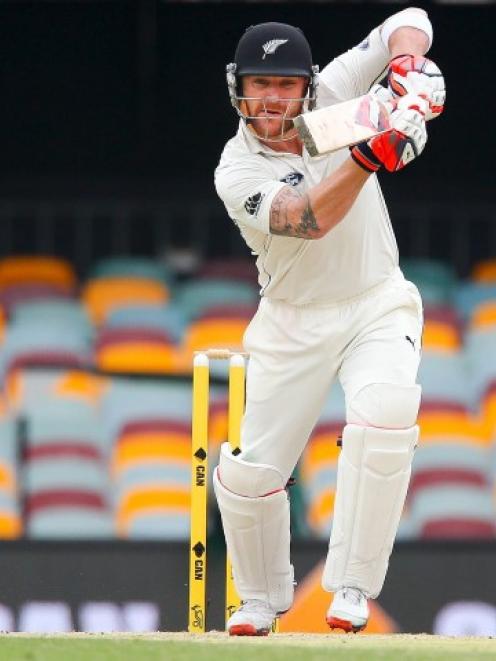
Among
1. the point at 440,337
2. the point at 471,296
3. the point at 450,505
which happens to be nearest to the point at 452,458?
the point at 450,505

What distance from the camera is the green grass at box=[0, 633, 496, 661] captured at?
409cm

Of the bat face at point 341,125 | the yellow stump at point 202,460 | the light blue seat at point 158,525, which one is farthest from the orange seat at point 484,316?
the bat face at point 341,125

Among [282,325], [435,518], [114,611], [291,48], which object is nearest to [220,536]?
[114,611]

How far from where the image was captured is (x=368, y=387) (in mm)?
4848

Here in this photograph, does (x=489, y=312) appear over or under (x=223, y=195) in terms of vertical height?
under

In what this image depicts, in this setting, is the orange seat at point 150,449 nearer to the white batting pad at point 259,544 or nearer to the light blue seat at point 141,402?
the light blue seat at point 141,402

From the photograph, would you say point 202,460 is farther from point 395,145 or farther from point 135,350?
point 135,350

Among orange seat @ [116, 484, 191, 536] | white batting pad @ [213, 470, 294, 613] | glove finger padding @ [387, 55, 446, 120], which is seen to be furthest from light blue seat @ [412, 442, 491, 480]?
glove finger padding @ [387, 55, 446, 120]

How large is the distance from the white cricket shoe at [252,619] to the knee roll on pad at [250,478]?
29 cm

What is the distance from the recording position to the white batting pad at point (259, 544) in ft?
16.7

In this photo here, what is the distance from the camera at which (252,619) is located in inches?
200

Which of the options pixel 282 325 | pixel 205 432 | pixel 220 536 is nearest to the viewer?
pixel 282 325

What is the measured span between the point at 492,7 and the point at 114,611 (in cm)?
438

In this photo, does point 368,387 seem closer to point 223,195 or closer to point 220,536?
point 223,195
